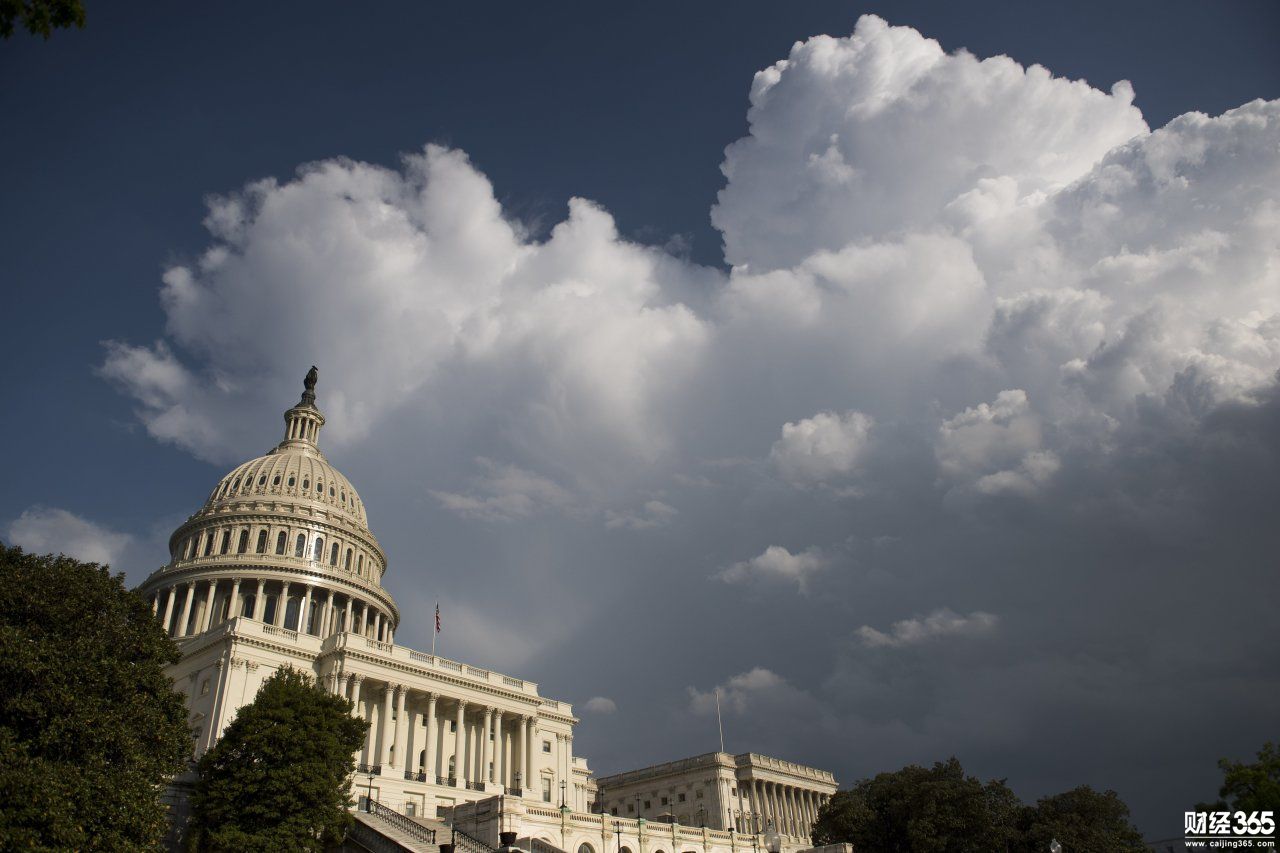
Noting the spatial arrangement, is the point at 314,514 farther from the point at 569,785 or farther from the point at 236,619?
the point at 569,785

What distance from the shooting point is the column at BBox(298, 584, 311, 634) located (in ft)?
355

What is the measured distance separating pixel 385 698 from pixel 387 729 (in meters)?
3.05

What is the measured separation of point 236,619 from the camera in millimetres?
80875

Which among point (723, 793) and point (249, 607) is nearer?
point (249, 607)

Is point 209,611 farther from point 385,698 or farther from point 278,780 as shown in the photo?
point 278,780

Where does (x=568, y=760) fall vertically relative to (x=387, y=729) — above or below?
below

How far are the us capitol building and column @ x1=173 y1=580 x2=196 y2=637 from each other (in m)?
0.29

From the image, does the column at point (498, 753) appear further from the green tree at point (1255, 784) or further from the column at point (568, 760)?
the green tree at point (1255, 784)

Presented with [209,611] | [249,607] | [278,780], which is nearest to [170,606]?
[209,611]

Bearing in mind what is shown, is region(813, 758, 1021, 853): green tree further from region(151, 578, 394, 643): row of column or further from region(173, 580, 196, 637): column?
region(173, 580, 196, 637): column

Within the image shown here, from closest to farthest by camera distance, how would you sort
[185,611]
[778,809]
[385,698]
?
1. [385,698]
2. [185,611]
3. [778,809]

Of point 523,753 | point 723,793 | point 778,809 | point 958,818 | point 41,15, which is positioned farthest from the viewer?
point 778,809

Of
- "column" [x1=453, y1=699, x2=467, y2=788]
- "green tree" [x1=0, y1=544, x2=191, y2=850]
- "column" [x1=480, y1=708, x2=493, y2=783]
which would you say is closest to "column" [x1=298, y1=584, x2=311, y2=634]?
"column" [x1=453, y1=699, x2=467, y2=788]

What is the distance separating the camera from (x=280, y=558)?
111m
